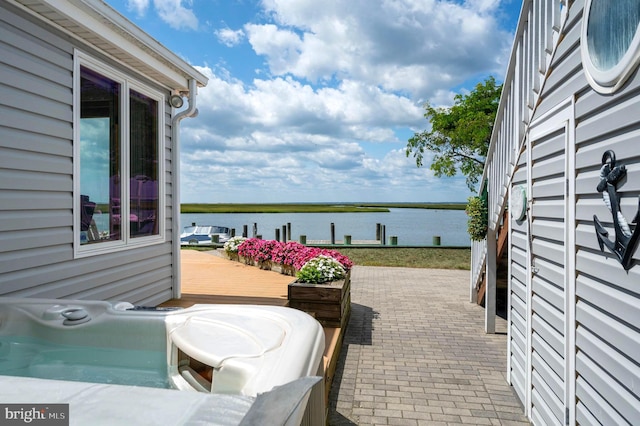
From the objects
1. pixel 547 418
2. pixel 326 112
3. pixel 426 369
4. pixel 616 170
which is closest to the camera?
pixel 616 170

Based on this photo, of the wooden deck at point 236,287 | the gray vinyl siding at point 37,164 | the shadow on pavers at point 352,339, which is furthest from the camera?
the wooden deck at point 236,287

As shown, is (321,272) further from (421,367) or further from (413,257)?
(413,257)

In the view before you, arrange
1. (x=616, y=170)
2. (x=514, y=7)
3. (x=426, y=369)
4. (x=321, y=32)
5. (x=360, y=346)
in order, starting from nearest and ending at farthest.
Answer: (x=616, y=170) → (x=426, y=369) → (x=360, y=346) → (x=514, y=7) → (x=321, y=32)

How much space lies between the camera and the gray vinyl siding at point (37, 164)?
264 centimetres

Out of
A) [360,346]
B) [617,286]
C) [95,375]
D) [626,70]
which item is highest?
[626,70]

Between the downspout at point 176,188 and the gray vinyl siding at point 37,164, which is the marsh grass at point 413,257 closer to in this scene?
the downspout at point 176,188

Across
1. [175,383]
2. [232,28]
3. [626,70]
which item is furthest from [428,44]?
[175,383]

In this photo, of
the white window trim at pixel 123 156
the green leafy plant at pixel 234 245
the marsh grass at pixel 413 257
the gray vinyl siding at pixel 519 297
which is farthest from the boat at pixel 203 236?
the gray vinyl siding at pixel 519 297

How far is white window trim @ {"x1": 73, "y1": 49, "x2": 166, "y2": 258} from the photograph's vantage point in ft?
10.5

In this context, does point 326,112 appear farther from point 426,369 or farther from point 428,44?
point 426,369

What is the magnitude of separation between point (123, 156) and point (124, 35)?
1.08 metres

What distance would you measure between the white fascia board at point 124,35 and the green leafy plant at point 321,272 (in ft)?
8.17

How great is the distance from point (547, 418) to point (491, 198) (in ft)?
7.91

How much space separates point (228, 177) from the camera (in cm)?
1491
